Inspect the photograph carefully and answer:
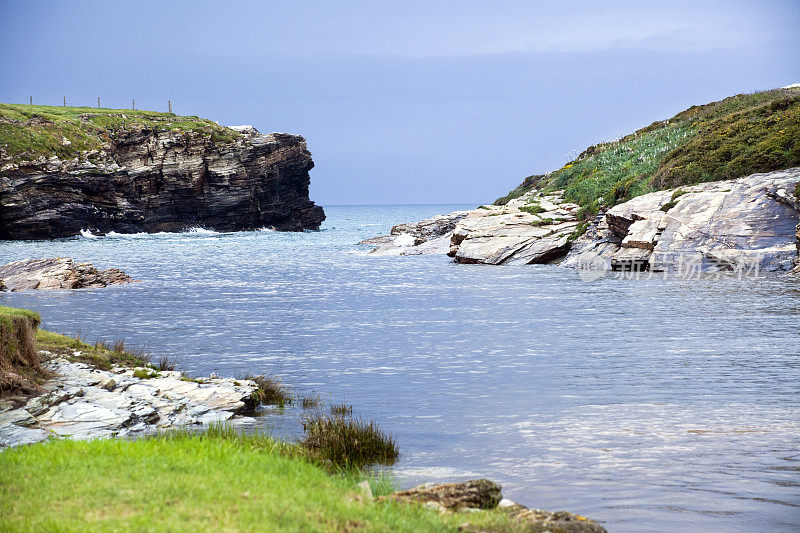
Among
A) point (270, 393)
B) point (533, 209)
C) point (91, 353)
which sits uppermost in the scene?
point (533, 209)

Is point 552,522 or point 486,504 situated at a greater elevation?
point 552,522

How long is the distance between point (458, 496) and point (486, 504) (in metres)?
0.29

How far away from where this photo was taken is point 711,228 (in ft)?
101

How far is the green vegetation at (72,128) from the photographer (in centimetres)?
8250

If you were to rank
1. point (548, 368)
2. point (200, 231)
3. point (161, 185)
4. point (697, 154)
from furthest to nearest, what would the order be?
point (200, 231), point (161, 185), point (697, 154), point (548, 368)

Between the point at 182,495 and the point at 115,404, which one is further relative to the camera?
the point at 115,404

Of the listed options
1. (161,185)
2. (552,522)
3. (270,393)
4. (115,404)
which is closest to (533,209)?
(270,393)

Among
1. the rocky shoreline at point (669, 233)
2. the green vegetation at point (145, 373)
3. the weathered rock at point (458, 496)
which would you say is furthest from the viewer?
the rocky shoreline at point (669, 233)

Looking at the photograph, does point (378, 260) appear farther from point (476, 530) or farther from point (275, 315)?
point (476, 530)

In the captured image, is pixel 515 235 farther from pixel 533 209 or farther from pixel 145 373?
pixel 145 373

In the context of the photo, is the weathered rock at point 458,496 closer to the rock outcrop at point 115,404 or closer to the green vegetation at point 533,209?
the rock outcrop at point 115,404

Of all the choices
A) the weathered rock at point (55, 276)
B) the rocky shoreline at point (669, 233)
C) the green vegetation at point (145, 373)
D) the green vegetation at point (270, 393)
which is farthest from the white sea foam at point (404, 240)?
the green vegetation at point (145, 373)

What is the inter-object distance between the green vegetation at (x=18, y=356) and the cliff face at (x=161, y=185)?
7599cm

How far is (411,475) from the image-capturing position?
8.34 m
